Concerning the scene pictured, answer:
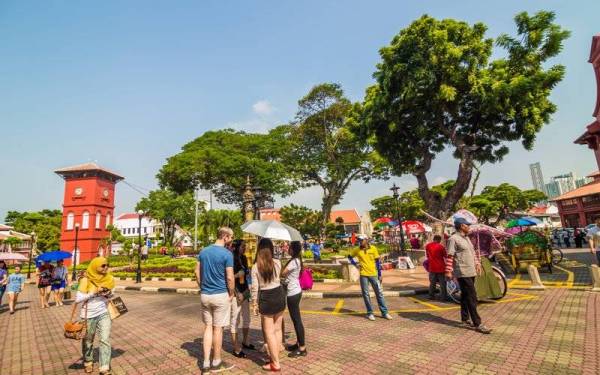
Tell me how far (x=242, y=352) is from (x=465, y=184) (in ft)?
51.6

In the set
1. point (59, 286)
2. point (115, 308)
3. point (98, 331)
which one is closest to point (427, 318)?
point (115, 308)

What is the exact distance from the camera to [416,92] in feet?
49.5

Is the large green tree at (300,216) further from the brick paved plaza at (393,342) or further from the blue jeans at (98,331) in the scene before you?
the blue jeans at (98,331)

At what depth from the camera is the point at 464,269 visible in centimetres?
559

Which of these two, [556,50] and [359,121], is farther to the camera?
[359,121]

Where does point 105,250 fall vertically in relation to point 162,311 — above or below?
above

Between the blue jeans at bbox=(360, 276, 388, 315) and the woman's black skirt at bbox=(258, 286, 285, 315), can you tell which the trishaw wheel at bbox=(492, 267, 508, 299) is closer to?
the blue jeans at bbox=(360, 276, 388, 315)

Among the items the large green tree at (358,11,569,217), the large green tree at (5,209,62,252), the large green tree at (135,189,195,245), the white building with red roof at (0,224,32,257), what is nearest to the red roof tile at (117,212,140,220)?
the large green tree at (5,209,62,252)

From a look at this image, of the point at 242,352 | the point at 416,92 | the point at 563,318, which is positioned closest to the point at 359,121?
the point at 416,92

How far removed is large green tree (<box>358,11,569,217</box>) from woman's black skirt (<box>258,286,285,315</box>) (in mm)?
13832

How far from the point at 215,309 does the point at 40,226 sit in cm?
6493

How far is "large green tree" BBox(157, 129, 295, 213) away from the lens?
3319cm

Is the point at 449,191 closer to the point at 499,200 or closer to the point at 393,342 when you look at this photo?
the point at 393,342

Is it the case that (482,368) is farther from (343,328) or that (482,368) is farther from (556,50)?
(556,50)
